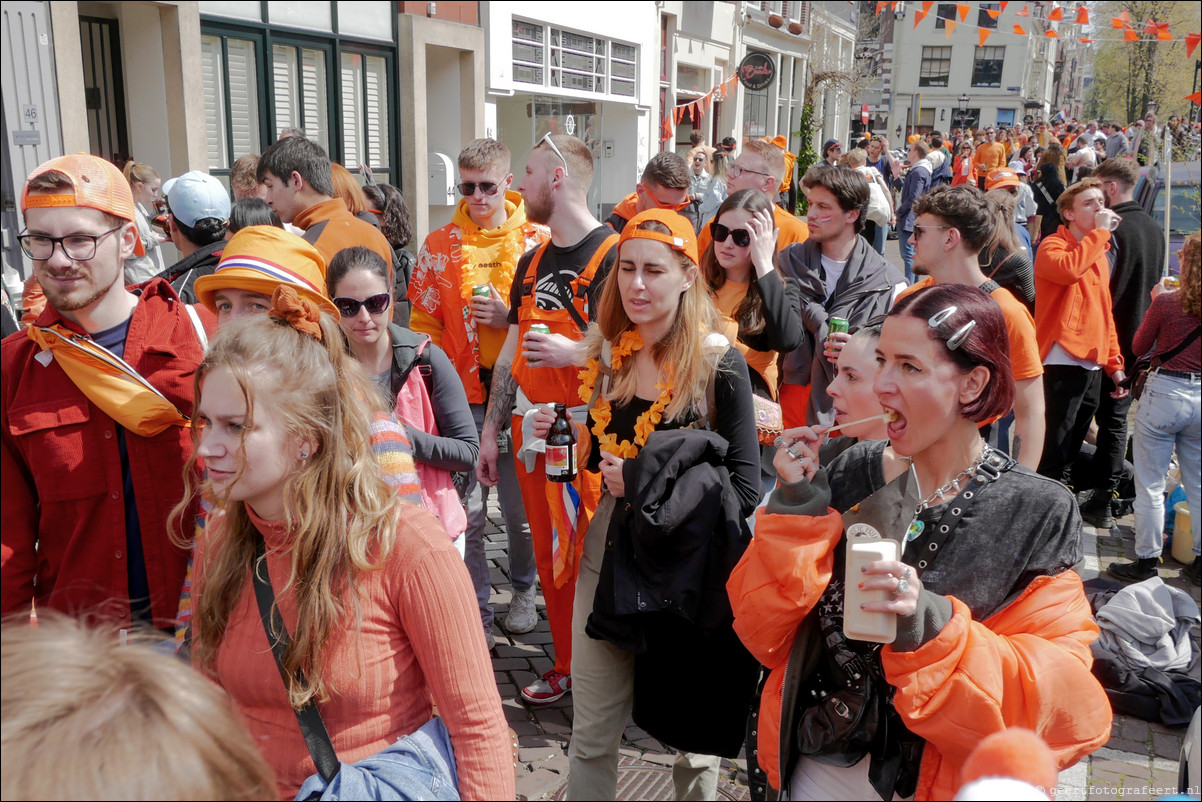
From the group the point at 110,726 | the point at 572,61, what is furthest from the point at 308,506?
the point at 572,61

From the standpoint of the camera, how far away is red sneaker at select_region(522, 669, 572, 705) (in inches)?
163

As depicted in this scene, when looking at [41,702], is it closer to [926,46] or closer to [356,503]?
[356,503]

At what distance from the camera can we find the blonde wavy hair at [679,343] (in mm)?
3074

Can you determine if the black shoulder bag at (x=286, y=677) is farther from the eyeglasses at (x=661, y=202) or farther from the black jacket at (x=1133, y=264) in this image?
the black jacket at (x=1133, y=264)

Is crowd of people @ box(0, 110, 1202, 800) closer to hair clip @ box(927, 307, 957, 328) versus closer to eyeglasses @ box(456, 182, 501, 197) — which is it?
hair clip @ box(927, 307, 957, 328)

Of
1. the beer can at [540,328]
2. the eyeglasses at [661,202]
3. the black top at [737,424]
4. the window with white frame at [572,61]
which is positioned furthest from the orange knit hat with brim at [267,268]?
the window with white frame at [572,61]

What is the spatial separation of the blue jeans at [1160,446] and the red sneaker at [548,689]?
3523 millimetres

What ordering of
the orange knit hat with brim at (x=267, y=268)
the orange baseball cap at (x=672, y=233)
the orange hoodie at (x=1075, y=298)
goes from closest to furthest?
the orange knit hat with brim at (x=267, y=268) < the orange baseball cap at (x=672, y=233) < the orange hoodie at (x=1075, y=298)

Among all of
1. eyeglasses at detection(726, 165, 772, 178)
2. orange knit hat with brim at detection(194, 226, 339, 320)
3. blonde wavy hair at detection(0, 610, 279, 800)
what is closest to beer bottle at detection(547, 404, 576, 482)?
orange knit hat with brim at detection(194, 226, 339, 320)

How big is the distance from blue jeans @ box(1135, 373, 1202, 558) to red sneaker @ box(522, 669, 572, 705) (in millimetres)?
3523

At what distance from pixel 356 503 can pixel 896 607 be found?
1.15 metres

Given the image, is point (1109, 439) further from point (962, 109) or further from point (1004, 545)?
point (962, 109)

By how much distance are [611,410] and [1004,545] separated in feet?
4.99

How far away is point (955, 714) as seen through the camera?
1.87 m
